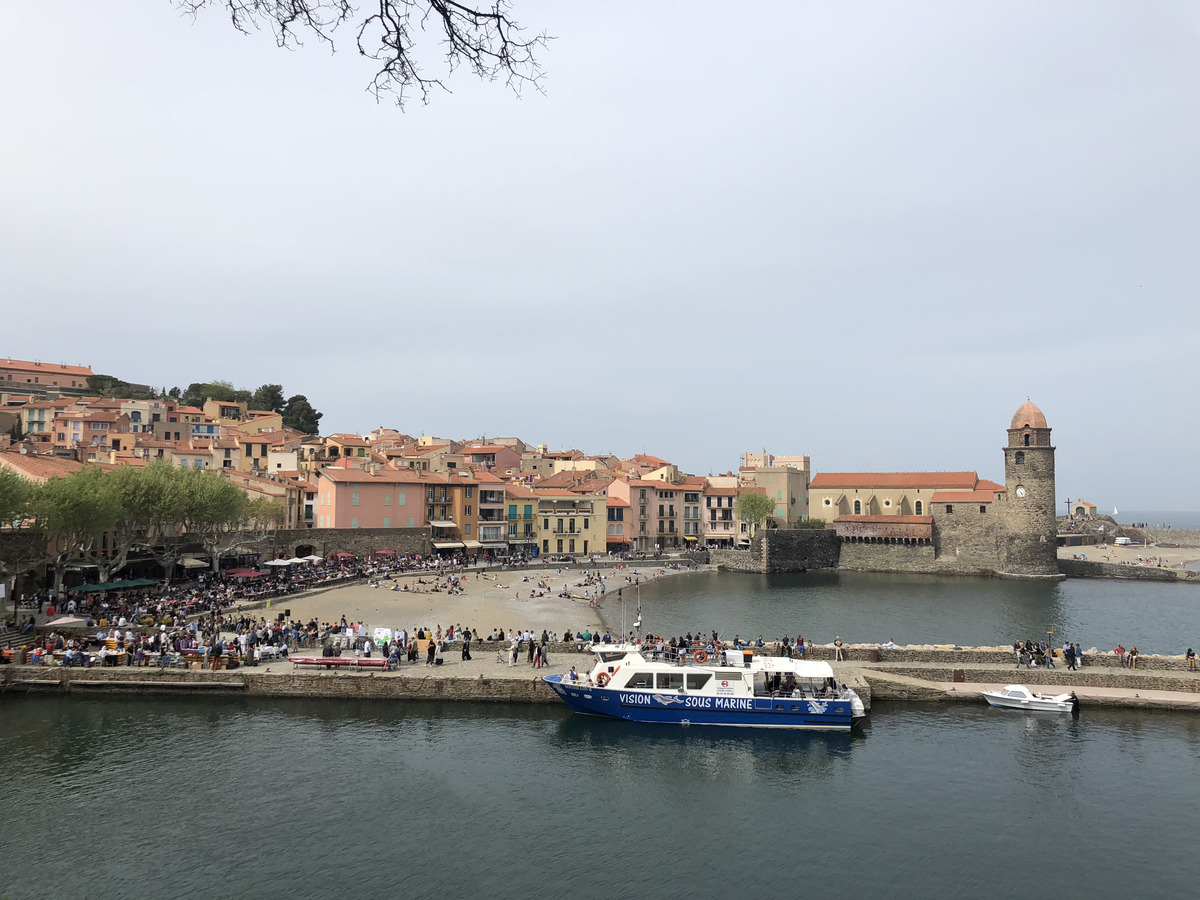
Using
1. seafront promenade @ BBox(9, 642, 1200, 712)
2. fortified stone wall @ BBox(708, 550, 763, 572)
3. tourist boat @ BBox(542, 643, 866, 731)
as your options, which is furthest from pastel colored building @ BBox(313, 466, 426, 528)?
tourist boat @ BBox(542, 643, 866, 731)

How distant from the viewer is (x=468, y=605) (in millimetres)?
42250

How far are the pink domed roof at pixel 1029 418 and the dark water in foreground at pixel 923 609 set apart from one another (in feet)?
47.6

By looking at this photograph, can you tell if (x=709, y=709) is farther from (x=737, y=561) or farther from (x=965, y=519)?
(x=965, y=519)

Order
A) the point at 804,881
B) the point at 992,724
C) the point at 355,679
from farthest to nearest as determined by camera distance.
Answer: the point at 355,679 → the point at 992,724 → the point at 804,881

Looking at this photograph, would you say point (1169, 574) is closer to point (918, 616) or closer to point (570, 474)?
point (918, 616)

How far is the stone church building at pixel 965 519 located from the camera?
69438 mm

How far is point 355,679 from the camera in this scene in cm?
2572

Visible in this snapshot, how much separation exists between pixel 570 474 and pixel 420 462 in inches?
790

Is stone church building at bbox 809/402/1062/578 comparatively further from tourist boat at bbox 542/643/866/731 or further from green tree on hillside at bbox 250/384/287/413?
green tree on hillside at bbox 250/384/287/413

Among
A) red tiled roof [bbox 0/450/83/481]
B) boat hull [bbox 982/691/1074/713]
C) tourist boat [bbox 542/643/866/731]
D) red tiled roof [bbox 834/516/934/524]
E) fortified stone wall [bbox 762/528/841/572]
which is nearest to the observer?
tourist boat [bbox 542/643/866/731]

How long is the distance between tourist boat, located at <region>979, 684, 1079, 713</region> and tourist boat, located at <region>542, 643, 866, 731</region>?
504 cm

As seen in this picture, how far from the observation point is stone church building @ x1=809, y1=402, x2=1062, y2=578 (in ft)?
228

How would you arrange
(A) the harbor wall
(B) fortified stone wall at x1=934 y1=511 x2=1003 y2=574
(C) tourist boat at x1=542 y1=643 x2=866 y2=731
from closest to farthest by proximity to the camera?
(C) tourist boat at x1=542 y1=643 x2=866 y2=731 < (A) the harbor wall < (B) fortified stone wall at x1=934 y1=511 x2=1003 y2=574

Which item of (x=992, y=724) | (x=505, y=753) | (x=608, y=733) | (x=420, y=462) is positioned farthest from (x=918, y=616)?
(x=420, y=462)
